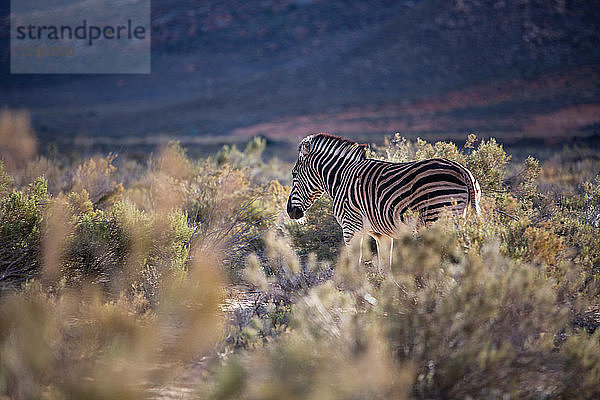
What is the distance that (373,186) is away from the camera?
6.27 meters

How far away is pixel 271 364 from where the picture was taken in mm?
3488

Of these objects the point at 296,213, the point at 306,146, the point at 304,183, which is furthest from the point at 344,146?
the point at 296,213

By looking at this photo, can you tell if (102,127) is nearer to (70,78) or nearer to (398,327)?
(70,78)

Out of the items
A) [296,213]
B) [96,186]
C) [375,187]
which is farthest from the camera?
[96,186]

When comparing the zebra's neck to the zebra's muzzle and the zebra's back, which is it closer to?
the zebra's back

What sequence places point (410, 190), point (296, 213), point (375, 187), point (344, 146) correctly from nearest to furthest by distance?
point (410, 190)
point (375, 187)
point (344, 146)
point (296, 213)

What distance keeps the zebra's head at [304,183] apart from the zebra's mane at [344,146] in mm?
Result: 96

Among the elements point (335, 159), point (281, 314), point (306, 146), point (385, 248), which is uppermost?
point (306, 146)

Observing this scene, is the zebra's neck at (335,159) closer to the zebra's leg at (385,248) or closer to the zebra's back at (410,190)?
the zebra's back at (410,190)

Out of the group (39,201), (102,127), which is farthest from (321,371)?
(102,127)

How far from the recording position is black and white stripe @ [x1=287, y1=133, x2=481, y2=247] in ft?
17.9

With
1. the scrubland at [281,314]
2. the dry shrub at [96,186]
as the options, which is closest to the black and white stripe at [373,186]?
the scrubland at [281,314]

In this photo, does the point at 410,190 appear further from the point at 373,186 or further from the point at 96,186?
the point at 96,186

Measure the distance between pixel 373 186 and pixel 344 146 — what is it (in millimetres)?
863
